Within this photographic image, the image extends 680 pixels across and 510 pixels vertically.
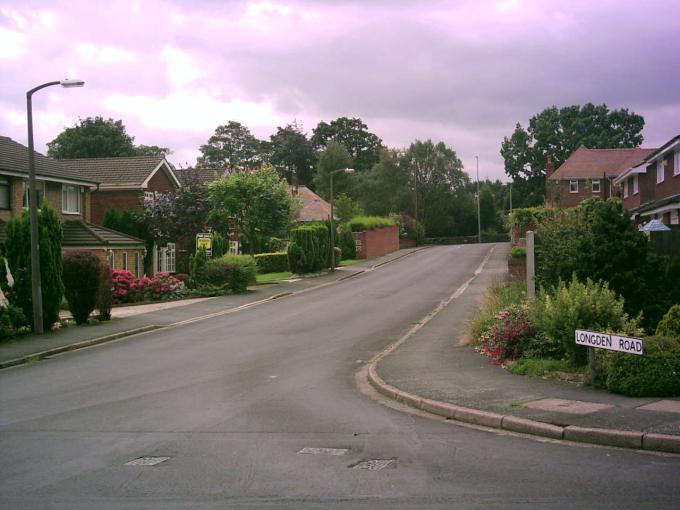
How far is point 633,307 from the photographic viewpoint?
47.6 feet

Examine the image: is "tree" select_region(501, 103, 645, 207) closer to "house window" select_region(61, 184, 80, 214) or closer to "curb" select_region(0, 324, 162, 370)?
"house window" select_region(61, 184, 80, 214)

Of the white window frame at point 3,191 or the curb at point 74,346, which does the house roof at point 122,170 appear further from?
the curb at point 74,346

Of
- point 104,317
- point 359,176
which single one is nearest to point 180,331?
point 104,317

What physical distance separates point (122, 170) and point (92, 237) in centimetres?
1018

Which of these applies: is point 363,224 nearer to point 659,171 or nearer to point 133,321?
point 659,171

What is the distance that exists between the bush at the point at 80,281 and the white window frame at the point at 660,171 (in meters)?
26.3

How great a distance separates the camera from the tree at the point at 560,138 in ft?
309

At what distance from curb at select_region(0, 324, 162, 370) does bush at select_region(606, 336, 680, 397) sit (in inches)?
540

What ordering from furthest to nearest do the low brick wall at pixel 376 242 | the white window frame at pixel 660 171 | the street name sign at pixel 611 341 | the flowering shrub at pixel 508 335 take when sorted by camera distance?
the low brick wall at pixel 376 242 → the white window frame at pixel 660 171 → the flowering shrub at pixel 508 335 → the street name sign at pixel 611 341

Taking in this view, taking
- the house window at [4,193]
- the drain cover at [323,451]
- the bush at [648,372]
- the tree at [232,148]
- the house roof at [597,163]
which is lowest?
the drain cover at [323,451]

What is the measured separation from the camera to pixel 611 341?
10164 millimetres

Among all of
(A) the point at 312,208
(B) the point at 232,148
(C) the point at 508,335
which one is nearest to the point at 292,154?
(B) the point at 232,148

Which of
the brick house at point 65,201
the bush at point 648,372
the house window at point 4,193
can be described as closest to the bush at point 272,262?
the brick house at point 65,201

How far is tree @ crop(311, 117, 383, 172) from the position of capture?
11219cm
